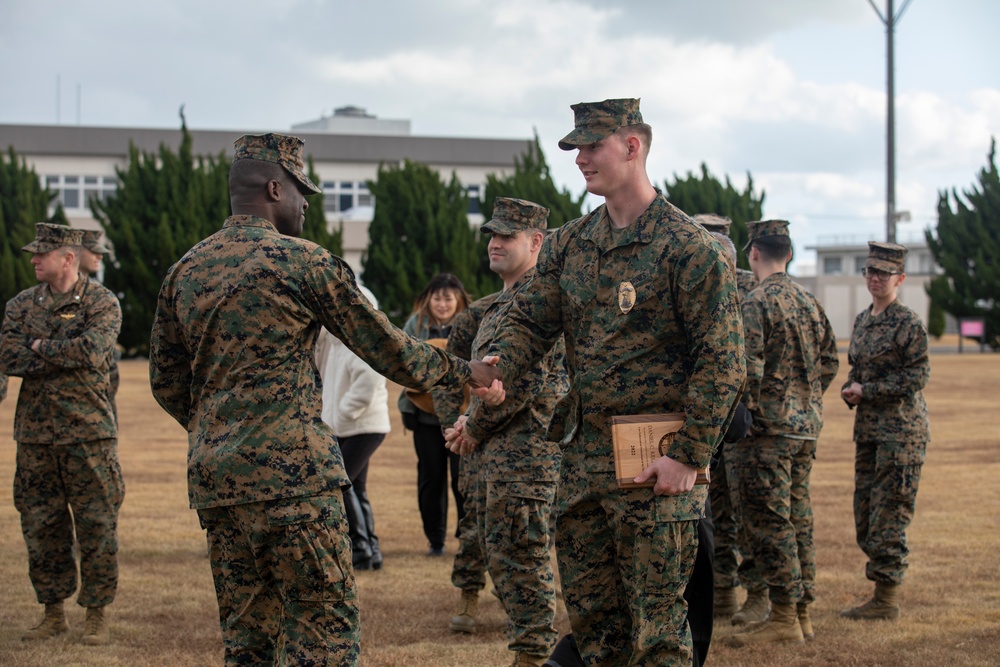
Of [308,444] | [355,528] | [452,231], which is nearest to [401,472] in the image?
A: [355,528]

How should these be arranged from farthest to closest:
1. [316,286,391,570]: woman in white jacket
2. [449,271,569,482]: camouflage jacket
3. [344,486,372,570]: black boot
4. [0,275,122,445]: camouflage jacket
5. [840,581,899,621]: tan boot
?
[344,486,372,570]: black boot → [316,286,391,570]: woman in white jacket → [840,581,899,621]: tan boot → [0,275,122,445]: camouflage jacket → [449,271,569,482]: camouflage jacket

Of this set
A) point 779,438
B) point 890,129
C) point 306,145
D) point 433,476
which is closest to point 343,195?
point 306,145

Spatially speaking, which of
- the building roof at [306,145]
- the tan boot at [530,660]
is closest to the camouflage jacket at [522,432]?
the tan boot at [530,660]

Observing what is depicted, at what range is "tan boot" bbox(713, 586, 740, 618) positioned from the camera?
293 inches

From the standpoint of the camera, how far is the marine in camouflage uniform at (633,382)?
4.10 meters

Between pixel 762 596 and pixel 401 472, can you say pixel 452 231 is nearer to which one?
pixel 401 472

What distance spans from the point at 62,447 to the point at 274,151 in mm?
3215

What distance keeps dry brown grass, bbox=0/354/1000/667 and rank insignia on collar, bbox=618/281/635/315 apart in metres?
2.91

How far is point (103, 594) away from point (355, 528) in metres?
2.57

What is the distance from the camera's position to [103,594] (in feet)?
22.5

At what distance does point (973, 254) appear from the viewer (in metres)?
49.6

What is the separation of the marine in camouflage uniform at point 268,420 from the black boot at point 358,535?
15.8 ft

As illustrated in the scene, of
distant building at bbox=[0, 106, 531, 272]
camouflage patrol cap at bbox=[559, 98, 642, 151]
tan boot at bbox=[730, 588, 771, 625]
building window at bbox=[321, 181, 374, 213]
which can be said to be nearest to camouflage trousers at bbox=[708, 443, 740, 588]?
tan boot at bbox=[730, 588, 771, 625]

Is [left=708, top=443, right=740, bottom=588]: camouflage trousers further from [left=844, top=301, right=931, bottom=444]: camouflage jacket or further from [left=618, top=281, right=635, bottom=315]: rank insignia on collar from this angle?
[left=618, top=281, right=635, bottom=315]: rank insignia on collar
